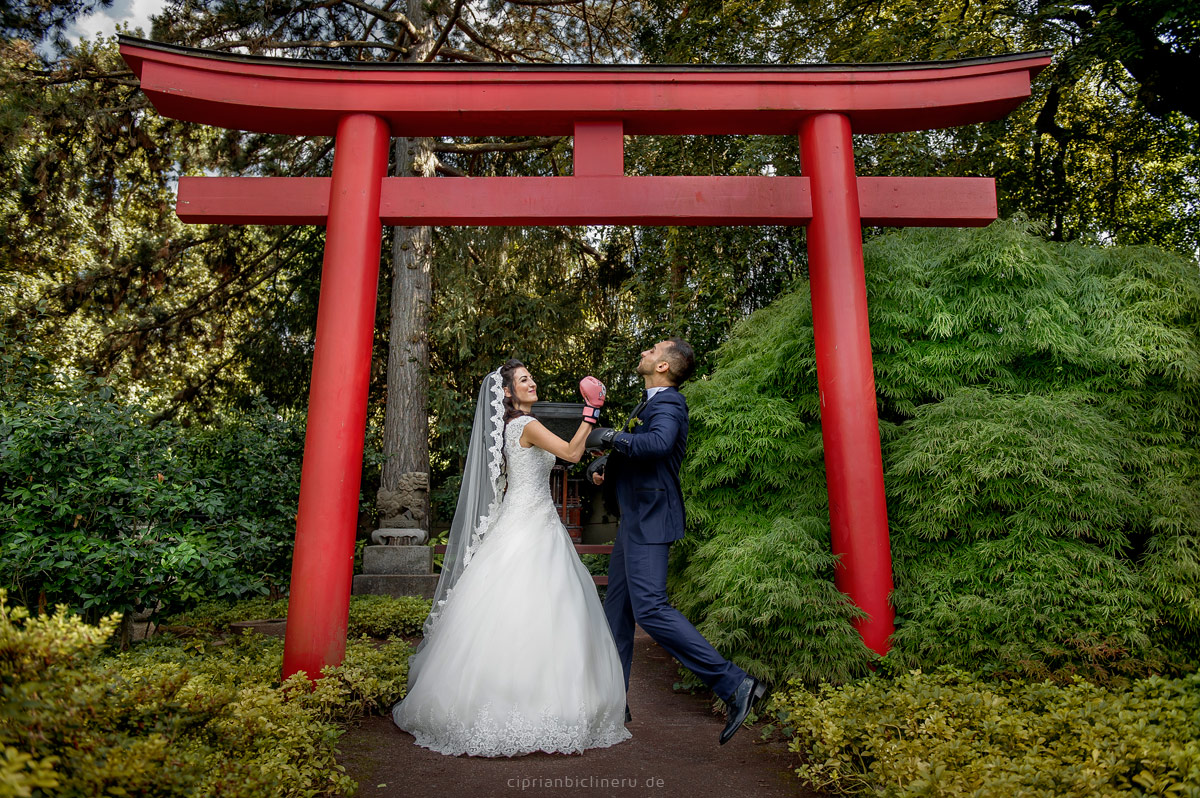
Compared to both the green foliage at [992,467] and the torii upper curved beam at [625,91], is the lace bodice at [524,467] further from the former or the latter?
the torii upper curved beam at [625,91]

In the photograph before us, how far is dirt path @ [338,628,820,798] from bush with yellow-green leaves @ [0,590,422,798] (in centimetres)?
25

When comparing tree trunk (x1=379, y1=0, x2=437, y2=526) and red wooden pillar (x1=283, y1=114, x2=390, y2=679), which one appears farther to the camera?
tree trunk (x1=379, y1=0, x2=437, y2=526)

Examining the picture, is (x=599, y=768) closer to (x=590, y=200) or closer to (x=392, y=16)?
(x=590, y=200)

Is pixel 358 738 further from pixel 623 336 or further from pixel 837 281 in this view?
pixel 623 336

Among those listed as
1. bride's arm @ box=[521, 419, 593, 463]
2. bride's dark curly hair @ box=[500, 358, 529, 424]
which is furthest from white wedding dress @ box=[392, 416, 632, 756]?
bride's dark curly hair @ box=[500, 358, 529, 424]

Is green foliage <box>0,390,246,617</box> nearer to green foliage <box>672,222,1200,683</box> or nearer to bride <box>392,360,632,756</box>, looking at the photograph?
bride <box>392,360,632,756</box>

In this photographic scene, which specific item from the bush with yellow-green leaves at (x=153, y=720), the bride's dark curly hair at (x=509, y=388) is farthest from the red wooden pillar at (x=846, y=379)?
the bush with yellow-green leaves at (x=153, y=720)

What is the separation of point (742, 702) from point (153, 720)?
2433mm

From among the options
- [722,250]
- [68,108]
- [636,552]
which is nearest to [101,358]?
[68,108]

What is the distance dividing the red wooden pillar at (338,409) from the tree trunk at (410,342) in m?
5.42

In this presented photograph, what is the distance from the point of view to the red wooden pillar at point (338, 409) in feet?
13.7

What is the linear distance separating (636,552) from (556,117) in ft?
9.32

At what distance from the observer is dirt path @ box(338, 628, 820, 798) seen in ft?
10.3

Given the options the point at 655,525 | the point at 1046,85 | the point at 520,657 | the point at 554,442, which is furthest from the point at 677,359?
the point at 1046,85
